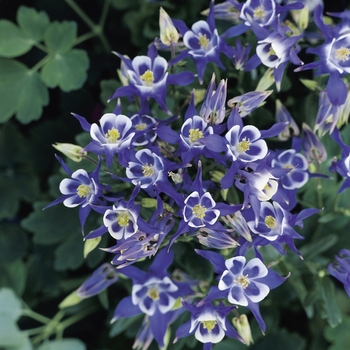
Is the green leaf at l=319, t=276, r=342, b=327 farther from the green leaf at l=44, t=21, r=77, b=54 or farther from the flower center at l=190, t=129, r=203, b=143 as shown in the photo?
the green leaf at l=44, t=21, r=77, b=54

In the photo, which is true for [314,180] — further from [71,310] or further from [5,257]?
[5,257]

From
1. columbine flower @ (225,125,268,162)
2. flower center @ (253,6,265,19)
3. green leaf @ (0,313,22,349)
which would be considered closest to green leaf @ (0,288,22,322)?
green leaf @ (0,313,22,349)

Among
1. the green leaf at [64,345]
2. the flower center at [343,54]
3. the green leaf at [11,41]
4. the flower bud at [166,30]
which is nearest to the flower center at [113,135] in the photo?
the flower bud at [166,30]

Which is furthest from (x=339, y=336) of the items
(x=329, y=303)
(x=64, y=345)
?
(x=64, y=345)

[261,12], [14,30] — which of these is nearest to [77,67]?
[14,30]

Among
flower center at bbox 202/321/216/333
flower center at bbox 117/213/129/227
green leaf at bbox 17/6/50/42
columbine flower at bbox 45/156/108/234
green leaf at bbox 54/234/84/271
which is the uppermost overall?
green leaf at bbox 17/6/50/42

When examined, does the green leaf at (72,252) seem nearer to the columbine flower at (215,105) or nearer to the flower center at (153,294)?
the flower center at (153,294)
